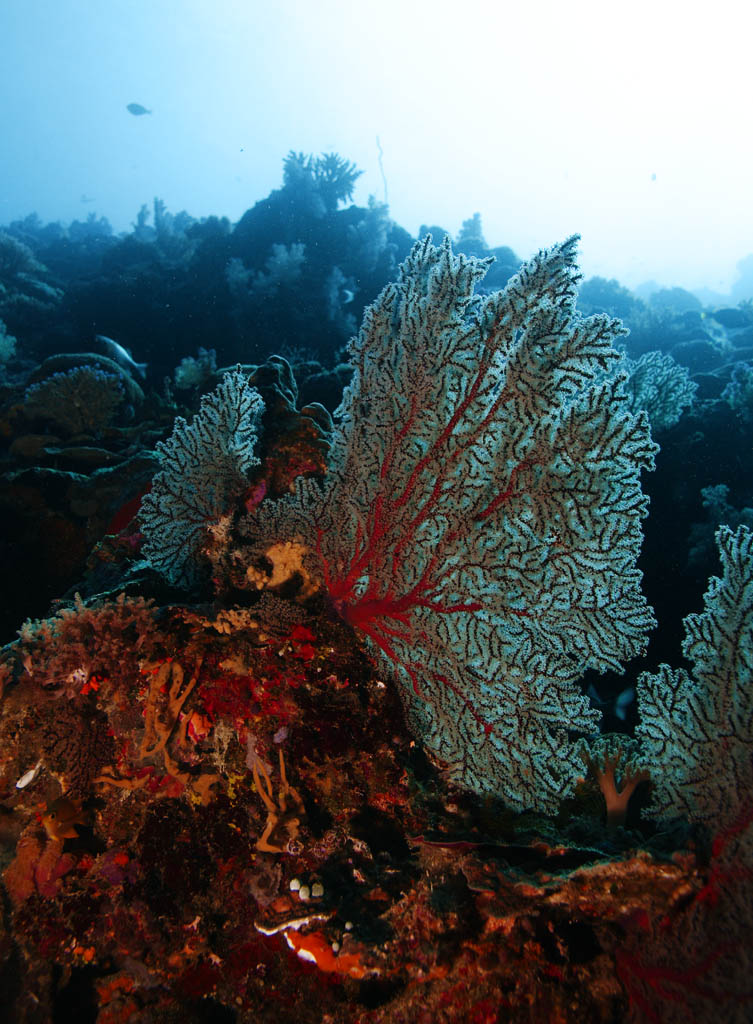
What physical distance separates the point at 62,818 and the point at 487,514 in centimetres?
331

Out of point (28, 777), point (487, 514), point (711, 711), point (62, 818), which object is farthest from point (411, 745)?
point (28, 777)

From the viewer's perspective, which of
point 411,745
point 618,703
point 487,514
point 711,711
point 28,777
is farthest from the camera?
point 618,703

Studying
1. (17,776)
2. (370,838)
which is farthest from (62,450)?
(370,838)

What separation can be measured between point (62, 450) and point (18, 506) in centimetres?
107

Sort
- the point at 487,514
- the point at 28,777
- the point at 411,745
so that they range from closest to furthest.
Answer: the point at 28,777, the point at 487,514, the point at 411,745

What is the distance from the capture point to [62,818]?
3.11 meters

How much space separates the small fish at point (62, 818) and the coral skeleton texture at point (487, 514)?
82.4 inches

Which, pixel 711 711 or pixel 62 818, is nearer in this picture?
pixel 711 711

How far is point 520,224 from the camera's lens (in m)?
148

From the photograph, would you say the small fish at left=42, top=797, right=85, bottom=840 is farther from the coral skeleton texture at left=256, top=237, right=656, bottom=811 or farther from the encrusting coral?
the coral skeleton texture at left=256, top=237, right=656, bottom=811

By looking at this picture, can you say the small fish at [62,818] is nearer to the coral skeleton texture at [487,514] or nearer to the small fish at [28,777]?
the small fish at [28,777]

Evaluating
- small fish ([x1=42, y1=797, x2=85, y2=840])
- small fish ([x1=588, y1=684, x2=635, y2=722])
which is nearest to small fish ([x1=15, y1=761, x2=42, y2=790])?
small fish ([x1=42, y1=797, x2=85, y2=840])

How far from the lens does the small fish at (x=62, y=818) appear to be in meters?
3.07

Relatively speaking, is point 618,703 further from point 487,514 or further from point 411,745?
point 487,514
